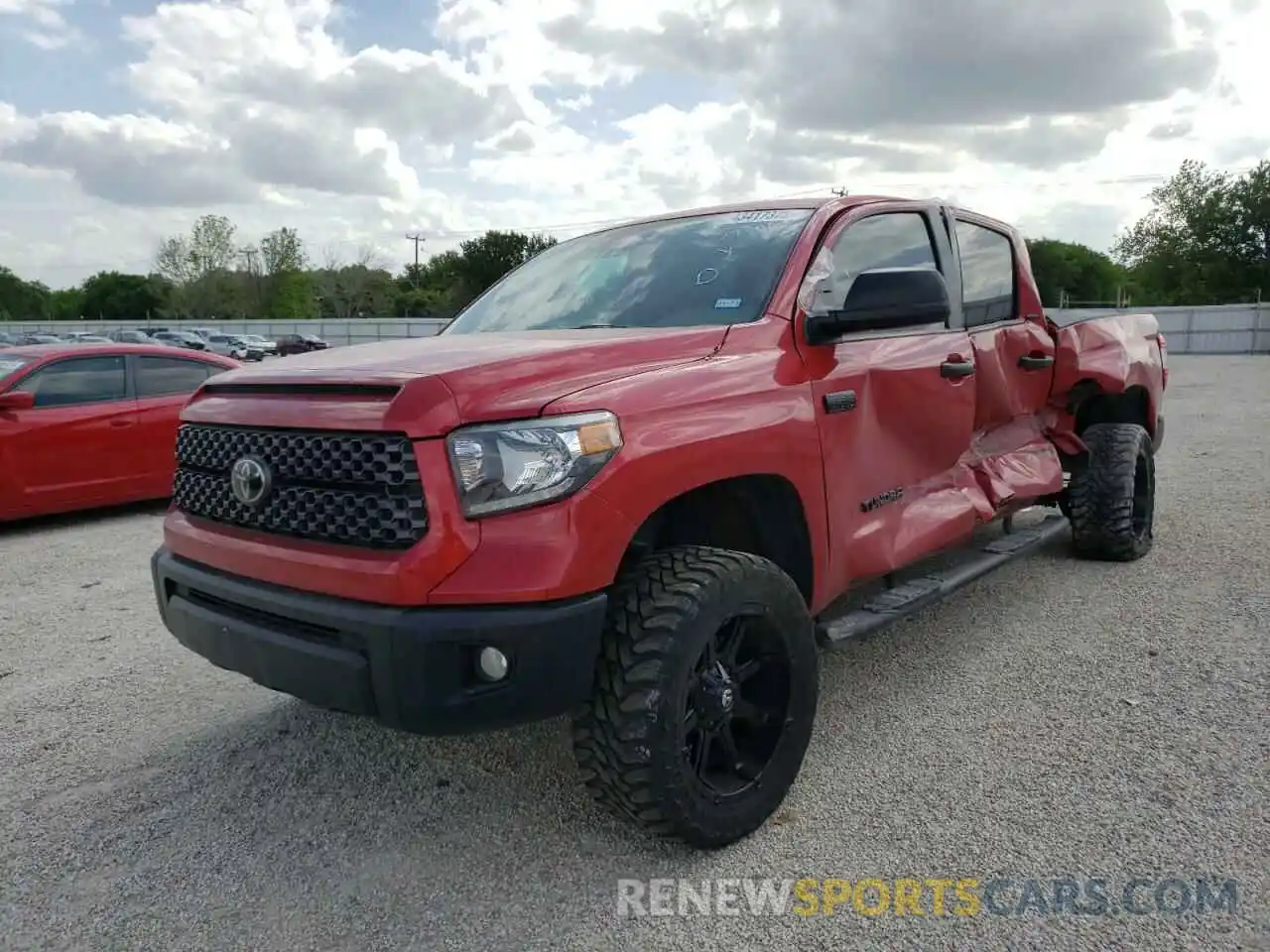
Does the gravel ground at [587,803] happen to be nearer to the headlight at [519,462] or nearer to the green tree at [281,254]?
the headlight at [519,462]

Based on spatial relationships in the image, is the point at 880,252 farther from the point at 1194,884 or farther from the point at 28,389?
the point at 28,389

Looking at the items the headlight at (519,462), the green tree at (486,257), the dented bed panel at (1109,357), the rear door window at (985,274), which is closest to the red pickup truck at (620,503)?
the headlight at (519,462)

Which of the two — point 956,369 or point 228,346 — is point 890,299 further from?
point 228,346

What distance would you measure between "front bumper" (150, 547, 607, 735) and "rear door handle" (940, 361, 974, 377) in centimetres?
210

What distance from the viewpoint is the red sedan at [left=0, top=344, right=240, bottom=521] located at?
7.12 metres

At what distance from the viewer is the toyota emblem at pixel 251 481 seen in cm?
267

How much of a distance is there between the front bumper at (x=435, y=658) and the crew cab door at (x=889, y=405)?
3.96 feet

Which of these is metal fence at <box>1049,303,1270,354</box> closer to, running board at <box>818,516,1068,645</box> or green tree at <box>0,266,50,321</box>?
running board at <box>818,516,1068,645</box>

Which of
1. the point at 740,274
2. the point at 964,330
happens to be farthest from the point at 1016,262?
the point at 740,274

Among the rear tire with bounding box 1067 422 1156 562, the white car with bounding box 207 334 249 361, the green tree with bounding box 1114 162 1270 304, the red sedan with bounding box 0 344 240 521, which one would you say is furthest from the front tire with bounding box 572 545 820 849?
the green tree with bounding box 1114 162 1270 304

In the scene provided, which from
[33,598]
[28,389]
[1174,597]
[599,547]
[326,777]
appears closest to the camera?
[599,547]

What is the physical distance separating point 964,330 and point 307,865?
3324 millimetres

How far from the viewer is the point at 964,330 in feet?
14.0

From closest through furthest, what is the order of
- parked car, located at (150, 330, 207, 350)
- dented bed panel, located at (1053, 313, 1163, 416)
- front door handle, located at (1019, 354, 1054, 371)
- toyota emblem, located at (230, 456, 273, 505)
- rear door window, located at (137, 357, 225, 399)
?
toyota emblem, located at (230, 456, 273, 505)
front door handle, located at (1019, 354, 1054, 371)
dented bed panel, located at (1053, 313, 1163, 416)
rear door window, located at (137, 357, 225, 399)
parked car, located at (150, 330, 207, 350)
